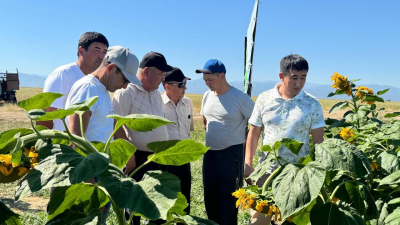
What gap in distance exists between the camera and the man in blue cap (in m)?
3.51

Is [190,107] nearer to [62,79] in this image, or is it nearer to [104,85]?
[62,79]

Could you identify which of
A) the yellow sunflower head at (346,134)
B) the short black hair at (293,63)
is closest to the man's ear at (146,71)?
the short black hair at (293,63)

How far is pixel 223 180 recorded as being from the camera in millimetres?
3518

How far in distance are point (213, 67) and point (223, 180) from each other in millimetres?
956

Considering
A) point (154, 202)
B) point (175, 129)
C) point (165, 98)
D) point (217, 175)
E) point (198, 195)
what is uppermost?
point (154, 202)

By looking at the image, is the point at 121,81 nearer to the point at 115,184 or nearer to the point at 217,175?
the point at 217,175

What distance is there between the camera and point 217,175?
354cm

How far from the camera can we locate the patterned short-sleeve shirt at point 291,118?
2691mm

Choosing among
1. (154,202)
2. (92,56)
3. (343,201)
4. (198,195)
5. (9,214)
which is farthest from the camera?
(198,195)

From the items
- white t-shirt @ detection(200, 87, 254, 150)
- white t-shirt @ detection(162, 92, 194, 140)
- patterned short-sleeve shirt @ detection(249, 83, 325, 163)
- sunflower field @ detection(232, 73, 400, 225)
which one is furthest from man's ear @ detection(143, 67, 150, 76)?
sunflower field @ detection(232, 73, 400, 225)

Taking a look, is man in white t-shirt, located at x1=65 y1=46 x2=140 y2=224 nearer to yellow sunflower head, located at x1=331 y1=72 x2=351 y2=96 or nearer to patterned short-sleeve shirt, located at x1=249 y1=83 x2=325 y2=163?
patterned short-sleeve shirt, located at x1=249 y1=83 x2=325 y2=163

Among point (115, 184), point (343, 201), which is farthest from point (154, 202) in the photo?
point (343, 201)

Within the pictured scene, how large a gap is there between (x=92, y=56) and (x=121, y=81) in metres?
0.76

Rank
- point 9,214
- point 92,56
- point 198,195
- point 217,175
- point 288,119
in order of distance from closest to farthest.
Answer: point 9,214, point 288,119, point 92,56, point 217,175, point 198,195
